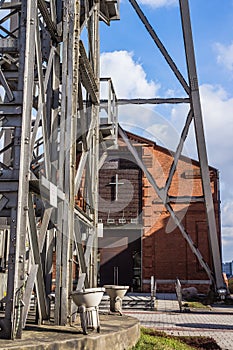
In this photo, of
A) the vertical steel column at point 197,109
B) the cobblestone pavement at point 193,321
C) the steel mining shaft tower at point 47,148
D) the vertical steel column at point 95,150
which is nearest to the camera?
the steel mining shaft tower at point 47,148

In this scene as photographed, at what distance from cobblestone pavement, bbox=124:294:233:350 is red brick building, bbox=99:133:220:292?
6.09m

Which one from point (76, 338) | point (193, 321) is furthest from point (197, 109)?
point (76, 338)

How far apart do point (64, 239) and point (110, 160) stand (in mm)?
21022

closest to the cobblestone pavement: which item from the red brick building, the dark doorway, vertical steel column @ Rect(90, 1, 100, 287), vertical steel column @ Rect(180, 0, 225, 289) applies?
vertical steel column @ Rect(180, 0, 225, 289)

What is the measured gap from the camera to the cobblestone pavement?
35.8 ft

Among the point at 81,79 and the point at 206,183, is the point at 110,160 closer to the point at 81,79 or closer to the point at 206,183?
the point at 206,183

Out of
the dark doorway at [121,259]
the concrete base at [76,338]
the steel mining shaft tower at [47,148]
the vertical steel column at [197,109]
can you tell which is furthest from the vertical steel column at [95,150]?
the dark doorway at [121,259]

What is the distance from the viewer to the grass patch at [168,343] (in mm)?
6711

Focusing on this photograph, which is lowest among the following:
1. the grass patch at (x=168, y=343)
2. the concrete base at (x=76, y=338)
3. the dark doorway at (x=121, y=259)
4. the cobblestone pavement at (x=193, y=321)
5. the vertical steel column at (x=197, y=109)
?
the cobblestone pavement at (x=193, y=321)

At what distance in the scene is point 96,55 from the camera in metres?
10.1

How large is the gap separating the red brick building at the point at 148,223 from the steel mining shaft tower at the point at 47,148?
15.5 meters

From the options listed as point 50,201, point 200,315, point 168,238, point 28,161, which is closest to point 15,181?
point 28,161

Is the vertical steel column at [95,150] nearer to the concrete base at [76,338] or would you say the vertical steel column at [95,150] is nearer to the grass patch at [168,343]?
the grass patch at [168,343]

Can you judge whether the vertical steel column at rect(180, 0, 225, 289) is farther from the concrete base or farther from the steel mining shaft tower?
the concrete base
